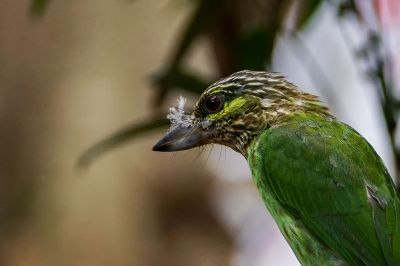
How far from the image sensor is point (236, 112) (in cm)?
295

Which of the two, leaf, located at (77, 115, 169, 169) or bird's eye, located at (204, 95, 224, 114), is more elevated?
bird's eye, located at (204, 95, 224, 114)

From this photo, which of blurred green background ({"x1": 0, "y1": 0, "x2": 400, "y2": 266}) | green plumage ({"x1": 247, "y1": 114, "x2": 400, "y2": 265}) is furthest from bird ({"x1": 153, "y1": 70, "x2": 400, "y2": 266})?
blurred green background ({"x1": 0, "y1": 0, "x2": 400, "y2": 266})

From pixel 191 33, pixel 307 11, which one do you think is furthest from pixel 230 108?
pixel 307 11

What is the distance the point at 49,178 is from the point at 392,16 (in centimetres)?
240

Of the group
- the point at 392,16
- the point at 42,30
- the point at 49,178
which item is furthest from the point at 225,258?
the point at 392,16

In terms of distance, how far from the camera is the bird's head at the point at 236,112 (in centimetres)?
294

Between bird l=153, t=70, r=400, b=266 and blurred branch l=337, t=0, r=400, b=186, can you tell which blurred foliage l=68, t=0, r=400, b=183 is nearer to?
blurred branch l=337, t=0, r=400, b=186

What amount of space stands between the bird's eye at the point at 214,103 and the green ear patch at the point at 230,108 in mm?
11

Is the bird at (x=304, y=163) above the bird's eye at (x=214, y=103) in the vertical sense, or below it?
below

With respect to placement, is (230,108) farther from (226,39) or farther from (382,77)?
(226,39)

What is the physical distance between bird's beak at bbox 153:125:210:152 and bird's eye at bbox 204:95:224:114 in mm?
59

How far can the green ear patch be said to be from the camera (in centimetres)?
296

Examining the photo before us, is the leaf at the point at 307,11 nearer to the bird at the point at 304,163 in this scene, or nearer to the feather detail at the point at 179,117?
the bird at the point at 304,163

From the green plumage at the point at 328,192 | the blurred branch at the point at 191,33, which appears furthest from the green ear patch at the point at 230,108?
the blurred branch at the point at 191,33
